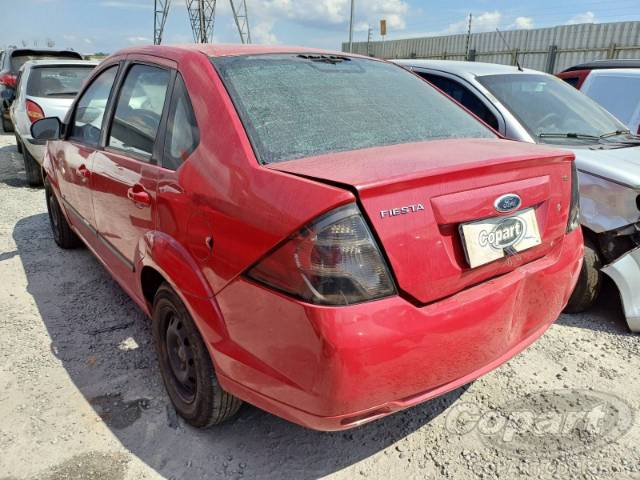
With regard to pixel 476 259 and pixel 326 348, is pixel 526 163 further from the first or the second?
pixel 326 348

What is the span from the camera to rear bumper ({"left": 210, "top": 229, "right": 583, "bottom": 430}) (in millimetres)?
1561

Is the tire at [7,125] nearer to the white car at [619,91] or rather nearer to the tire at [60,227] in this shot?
the tire at [60,227]

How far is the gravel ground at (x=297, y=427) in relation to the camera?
216 centimetres

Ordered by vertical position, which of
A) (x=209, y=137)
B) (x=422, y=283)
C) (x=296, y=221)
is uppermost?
(x=209, y=137)

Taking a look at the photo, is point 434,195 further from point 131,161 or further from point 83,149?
point 83,149

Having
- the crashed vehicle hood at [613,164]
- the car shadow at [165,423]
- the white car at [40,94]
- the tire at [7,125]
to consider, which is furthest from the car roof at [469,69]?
the tire at [7,125]

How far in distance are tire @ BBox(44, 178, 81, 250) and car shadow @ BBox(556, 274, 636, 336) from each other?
13.5 ft

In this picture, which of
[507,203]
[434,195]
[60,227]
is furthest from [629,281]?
[60,227]

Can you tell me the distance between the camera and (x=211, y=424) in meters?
2.28

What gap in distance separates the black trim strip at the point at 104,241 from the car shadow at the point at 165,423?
1.83ft

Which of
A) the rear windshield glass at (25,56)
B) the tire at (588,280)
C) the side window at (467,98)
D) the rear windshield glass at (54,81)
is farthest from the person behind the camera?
the rear windshield glass at (25,56)

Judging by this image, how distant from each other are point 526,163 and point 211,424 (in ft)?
5.73

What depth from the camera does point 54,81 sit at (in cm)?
740

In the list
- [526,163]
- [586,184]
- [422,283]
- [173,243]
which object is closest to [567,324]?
[586,184]
